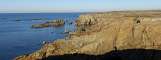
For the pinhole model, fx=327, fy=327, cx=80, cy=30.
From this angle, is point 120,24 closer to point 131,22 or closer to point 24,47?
point 131,22

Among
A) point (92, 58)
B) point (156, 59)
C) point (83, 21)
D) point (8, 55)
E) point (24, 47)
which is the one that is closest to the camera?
point (156, 59)

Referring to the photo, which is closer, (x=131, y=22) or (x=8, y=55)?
(x=131, y=22)

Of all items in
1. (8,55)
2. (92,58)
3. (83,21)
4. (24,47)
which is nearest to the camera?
(92,58)

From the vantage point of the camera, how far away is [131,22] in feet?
106

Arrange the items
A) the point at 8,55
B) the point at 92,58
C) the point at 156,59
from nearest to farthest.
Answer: the point at 156,59 < the point at 92,58 < the point at 8,55

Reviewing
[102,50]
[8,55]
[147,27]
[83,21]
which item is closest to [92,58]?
[102,50]

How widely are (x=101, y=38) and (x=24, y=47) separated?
3259 cm

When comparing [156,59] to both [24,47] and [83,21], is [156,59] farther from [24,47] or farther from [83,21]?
[83,21]

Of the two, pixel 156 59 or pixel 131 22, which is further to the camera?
pixel 131 22

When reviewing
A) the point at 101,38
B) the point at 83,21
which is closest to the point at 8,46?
the point at 101,38

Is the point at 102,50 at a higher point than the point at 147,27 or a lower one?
lower

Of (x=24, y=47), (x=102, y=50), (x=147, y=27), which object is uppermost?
(x=147, y=27)

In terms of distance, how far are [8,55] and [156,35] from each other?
1112 inches

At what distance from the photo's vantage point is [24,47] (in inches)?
2424
